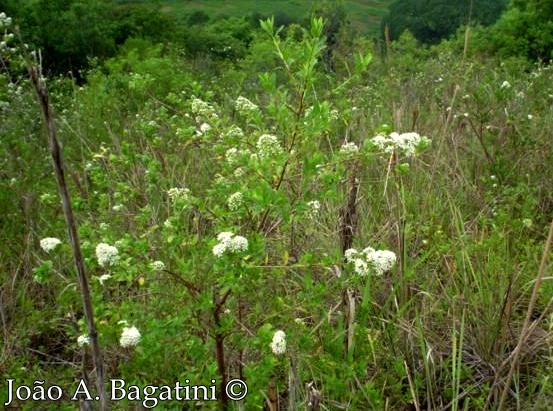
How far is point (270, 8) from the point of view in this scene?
70375mm

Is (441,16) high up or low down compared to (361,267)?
down

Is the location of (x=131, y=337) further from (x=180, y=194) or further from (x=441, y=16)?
(x=441, y=16)

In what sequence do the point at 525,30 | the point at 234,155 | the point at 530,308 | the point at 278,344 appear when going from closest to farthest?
the point at 530,308 < the point at 278,344 < the point at 234,155 < the point at 525,30

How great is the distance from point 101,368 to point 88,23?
18.9 metres

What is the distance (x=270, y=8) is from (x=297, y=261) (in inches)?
2814

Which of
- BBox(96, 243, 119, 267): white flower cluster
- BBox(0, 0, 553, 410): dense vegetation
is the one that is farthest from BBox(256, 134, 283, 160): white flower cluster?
BBox(96, 243, 119, 267): white flower cluster

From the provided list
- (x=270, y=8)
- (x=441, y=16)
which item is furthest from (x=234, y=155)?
(x=270, y=8)

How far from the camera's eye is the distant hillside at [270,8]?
207 ft

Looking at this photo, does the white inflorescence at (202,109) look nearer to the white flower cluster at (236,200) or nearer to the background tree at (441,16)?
the white flower cluster at (236,200)

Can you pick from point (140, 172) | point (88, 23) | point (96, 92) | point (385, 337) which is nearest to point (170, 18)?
point (88, 23)

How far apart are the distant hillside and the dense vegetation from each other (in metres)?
58.2

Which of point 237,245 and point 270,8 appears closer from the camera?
point 237,245

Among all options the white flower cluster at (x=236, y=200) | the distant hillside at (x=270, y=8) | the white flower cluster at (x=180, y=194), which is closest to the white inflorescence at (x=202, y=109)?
the white flower cluster at (x=180, y=194)

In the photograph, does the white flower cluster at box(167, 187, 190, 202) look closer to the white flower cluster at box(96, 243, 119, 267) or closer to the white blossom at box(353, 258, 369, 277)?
the white flower cluster at box(96, 243, 119, 267)
